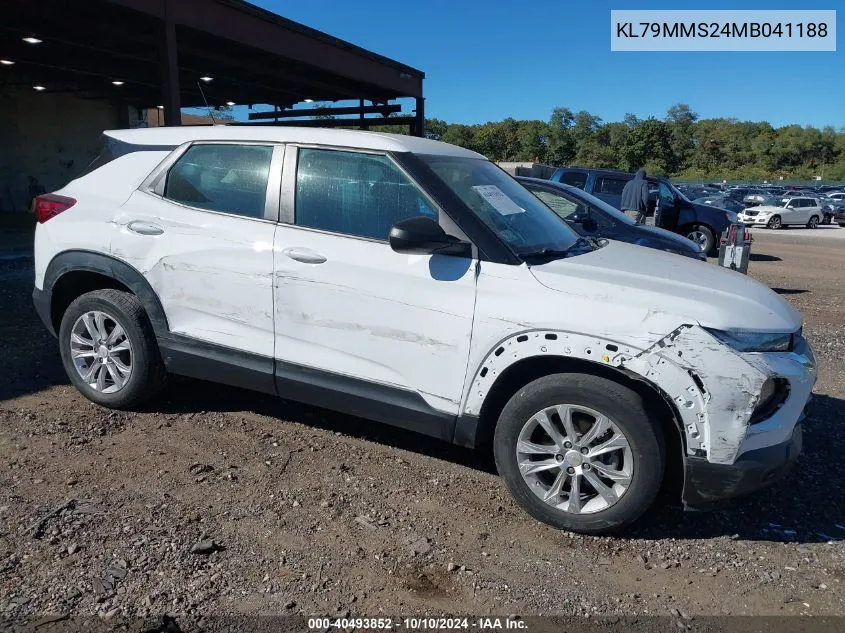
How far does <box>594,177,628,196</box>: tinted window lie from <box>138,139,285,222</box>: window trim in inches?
491

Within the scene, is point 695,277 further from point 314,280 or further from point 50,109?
point 50,109

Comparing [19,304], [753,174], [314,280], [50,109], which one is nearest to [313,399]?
[314,280]

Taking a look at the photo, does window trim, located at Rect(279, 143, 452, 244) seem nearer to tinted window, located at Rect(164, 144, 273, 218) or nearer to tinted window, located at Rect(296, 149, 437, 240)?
tinted window, located at Rect(296, 149, 437, 240)

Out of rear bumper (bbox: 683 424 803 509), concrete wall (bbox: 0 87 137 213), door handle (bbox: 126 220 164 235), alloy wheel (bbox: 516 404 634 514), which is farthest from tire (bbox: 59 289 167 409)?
concrete wall (bbox: 0 87 137 213)

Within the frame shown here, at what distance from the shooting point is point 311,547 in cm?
298

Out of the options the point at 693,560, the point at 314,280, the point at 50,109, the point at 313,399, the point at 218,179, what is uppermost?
the point at 50,109

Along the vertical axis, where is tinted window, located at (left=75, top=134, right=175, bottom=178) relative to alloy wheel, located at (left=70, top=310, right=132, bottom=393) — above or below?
above

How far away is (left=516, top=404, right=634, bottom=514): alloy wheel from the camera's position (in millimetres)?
→ 3020

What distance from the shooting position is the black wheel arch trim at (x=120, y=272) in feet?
Result: 13.4

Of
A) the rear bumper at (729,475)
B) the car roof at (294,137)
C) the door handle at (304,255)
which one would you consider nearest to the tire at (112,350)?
the car roof at (294,137)

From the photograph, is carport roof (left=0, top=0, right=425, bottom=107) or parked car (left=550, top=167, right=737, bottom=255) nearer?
carport roof (left=0, top=0, right=425, bottom=107)

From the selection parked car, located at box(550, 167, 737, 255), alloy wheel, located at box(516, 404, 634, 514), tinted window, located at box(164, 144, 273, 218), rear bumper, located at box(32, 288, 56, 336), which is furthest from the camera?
parked car, located at box(550, 167, 737, 255)

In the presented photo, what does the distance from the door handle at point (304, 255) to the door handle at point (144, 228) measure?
Answer: 0.94 metres

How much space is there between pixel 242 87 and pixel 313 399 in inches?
652
